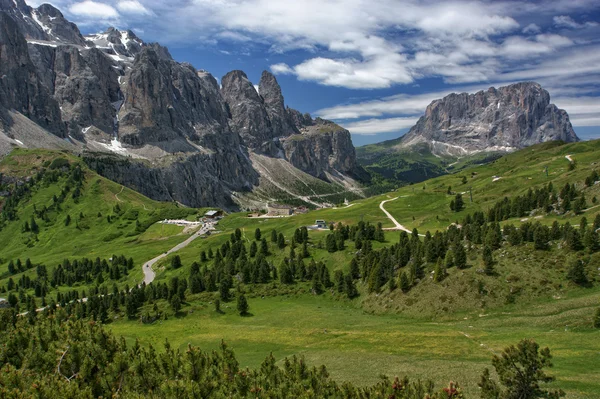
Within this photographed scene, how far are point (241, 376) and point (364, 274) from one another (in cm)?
6714

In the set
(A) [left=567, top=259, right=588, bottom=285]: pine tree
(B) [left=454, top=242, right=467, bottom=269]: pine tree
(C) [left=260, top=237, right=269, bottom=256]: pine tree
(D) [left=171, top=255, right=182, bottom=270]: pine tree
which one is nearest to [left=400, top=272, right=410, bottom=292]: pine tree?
(B) [left=454, top=242, right=467, bottom=269]: pine tree

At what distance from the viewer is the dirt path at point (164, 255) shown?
5141 inches

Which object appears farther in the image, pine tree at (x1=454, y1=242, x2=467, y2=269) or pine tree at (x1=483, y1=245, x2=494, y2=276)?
pine tree at (x1=454, y1=242, x2=467, y2=269)

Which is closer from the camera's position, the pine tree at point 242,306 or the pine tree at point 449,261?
the pine tree at point 449,261

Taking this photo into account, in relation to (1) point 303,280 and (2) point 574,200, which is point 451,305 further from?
(2) point 574,200

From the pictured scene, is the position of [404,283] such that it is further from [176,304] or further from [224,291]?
[176,304]

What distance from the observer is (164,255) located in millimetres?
154875

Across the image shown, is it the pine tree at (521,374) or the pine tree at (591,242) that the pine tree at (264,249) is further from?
the pine tree at (521,374)

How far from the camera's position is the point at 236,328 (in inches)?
2746

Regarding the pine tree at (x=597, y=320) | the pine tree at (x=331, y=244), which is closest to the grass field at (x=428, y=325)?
the pine tree at (x=597, y=320)

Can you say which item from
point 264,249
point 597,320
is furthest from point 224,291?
point 597,320

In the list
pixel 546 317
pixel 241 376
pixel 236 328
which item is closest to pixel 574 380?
pixel 546 317

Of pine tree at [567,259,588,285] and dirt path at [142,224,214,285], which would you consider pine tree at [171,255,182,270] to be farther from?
pine tree at [567,259,588,285]

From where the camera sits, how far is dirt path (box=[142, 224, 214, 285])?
130575 mm
